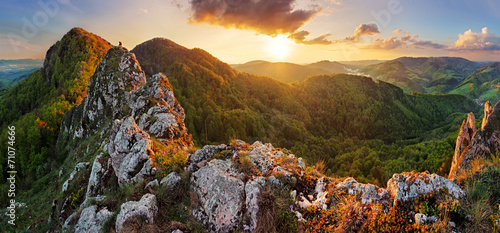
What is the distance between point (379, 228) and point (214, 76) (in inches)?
5033

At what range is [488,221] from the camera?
5910 mm

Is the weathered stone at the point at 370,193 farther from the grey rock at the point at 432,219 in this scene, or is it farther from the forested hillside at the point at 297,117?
the forested hillside at the point at 297,117

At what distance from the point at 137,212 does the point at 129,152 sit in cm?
601

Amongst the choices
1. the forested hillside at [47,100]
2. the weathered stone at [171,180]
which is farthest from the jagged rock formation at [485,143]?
the forested hillside at [47,100]

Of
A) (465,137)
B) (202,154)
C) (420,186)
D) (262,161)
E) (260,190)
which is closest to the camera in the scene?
(420,186)

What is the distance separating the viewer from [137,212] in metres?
7.68

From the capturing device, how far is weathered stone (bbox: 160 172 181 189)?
9408 mm

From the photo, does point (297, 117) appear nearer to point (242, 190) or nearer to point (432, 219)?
point (242, 190)

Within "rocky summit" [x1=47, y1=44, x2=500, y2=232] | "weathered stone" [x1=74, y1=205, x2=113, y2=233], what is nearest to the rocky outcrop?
"rocky summit" [x1=47, y1=44, x2=500, y2=232]

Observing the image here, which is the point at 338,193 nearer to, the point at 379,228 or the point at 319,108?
the point at 379,228

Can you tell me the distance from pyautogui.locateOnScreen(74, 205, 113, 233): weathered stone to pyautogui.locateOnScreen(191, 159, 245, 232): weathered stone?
3.66 meters

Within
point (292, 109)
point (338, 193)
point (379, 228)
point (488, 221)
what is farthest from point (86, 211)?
point (292, 109)

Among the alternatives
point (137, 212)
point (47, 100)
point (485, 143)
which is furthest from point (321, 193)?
point (47, 100)

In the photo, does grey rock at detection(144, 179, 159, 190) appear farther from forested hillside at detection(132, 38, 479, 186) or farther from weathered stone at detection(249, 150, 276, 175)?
forested hillside at detection(132, 38, 479, 186)
